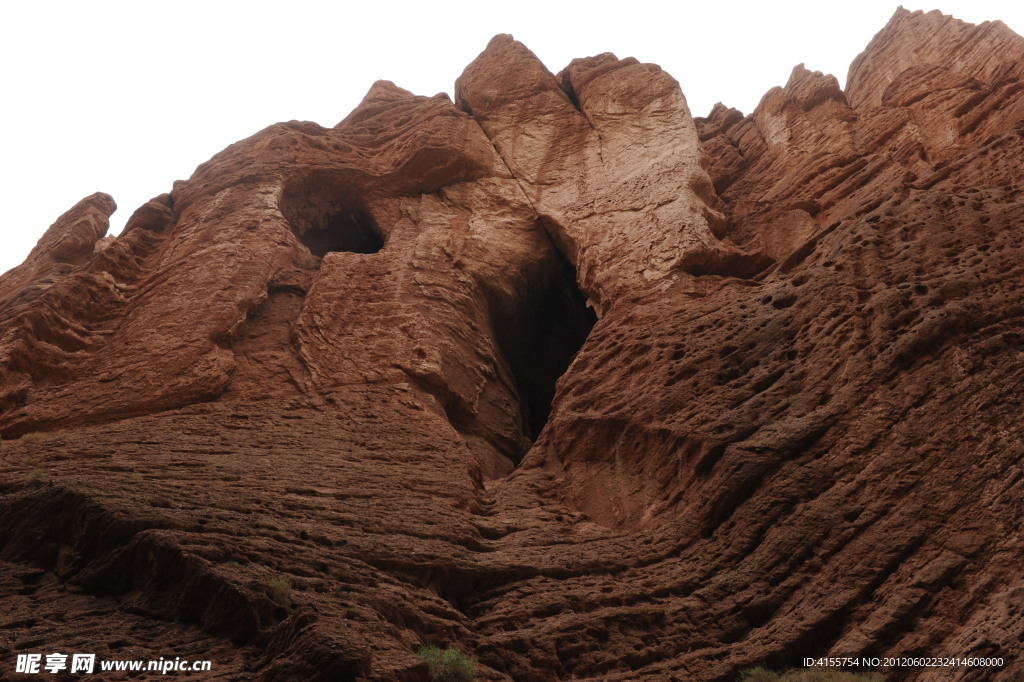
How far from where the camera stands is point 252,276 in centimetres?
1916

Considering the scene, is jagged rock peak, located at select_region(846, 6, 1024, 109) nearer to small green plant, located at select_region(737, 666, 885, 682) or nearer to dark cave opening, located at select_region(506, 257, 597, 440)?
dark cave opening, located at select_region(506, 257, 597, 440)

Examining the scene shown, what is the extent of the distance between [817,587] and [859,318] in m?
4.45

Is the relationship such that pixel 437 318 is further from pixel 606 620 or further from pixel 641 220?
pixel 606 620

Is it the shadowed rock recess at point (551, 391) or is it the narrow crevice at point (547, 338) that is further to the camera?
the narrow crevice at point (547, 338)

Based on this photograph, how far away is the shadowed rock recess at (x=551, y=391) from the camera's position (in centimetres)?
1025

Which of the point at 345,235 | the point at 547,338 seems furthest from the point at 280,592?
the point at 345,235

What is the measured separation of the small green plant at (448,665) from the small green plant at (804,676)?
9.68 ft

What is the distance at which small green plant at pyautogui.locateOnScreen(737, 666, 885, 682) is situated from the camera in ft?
30.4

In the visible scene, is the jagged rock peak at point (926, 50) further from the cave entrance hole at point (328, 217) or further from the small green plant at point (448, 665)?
the small green plant at point (448, 665)

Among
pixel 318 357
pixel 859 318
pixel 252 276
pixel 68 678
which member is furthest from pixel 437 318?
pixel 68 678

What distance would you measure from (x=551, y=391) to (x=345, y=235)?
667 cm

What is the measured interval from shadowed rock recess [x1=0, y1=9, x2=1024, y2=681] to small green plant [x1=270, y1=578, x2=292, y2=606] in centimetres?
3

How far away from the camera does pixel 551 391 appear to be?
77.6ft

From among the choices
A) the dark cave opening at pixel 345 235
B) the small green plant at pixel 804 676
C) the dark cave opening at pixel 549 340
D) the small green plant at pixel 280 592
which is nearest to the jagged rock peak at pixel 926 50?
the dark cave opening at pixel 549 340
